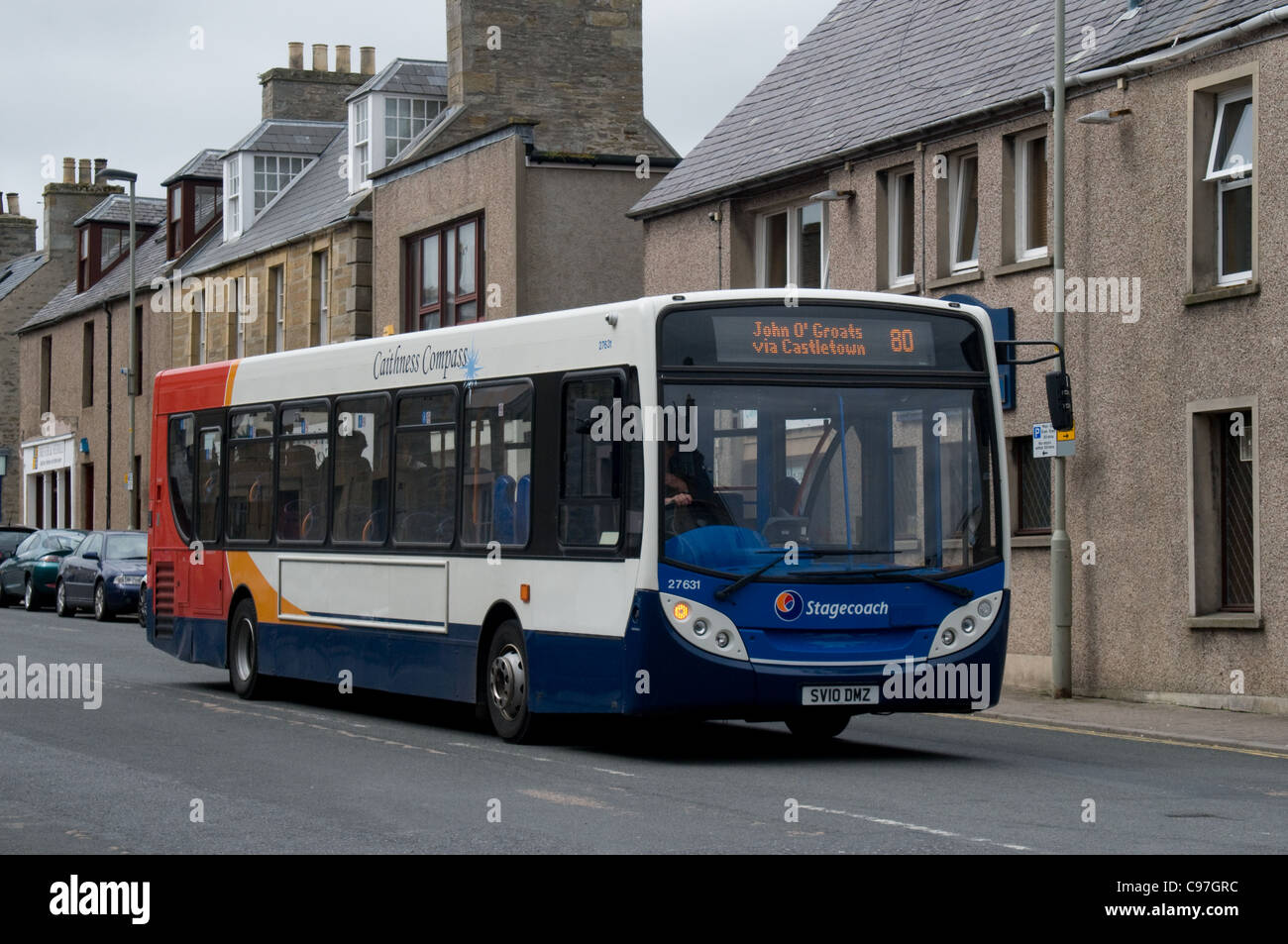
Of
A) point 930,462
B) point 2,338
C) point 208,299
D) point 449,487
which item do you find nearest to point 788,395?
point 930,462

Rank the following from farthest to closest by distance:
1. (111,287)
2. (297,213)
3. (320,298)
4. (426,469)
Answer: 1. (111,287)
2. (297,213)
3. (320,298)
4. (426,469)

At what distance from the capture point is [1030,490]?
22.7 metres

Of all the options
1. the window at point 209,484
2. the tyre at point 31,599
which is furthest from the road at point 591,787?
the tyre at point 31,599

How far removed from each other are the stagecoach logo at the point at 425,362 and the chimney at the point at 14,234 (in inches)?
2524

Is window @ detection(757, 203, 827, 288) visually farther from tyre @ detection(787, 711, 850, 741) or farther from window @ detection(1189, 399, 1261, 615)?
tyre @ detection(787, 711, 850, 741)

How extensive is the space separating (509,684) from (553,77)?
25.3 metres

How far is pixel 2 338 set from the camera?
69.6 m

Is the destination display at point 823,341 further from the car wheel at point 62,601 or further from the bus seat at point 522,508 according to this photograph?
the car wheel at point 62,601

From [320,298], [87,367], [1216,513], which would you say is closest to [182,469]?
[1216,513]

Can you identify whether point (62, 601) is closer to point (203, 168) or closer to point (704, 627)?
point (203, 168)

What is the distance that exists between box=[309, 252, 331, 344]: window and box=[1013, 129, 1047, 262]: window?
70.2ft

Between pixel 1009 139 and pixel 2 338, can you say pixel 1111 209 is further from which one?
pixel 2 338

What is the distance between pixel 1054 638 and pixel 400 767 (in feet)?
31.6

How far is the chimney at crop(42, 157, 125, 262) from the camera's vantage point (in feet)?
220
